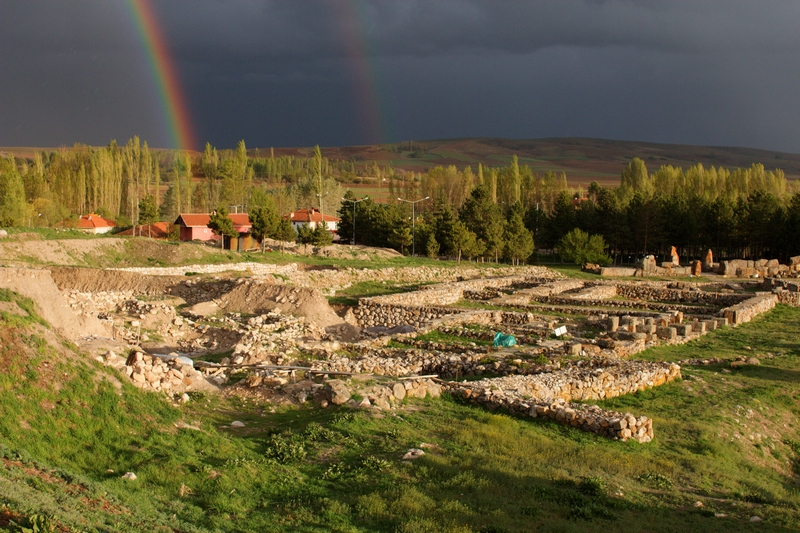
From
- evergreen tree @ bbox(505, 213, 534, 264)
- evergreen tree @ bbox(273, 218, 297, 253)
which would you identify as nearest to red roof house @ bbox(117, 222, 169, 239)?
evergreen tree @ bbox(273, 218, 297, 253)

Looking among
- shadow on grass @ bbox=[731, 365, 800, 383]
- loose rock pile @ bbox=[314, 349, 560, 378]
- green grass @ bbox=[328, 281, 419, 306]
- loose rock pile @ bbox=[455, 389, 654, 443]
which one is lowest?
green grass @ bbox=[328, 281, 419, 306]

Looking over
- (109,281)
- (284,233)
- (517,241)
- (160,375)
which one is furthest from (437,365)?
(517,241)

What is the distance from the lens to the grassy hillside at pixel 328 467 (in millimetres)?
7742

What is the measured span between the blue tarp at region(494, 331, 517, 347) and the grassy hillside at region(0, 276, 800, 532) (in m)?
7.76

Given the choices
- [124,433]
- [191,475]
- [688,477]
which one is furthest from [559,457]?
[124,433]

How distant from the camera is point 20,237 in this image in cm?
3341

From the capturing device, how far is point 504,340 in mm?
21406

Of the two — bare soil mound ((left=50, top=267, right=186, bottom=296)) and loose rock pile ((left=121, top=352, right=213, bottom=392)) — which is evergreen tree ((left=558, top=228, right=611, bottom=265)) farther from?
loose rock pile ((left=121, top=352, right=213, bottom=392))

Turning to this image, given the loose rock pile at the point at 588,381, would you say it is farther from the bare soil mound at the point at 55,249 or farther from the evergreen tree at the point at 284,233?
the evergreen tree at the point at 284,233

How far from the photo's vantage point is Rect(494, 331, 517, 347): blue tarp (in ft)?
69.4

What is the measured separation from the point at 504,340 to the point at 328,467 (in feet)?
41.0

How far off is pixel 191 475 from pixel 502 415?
6.38 metres

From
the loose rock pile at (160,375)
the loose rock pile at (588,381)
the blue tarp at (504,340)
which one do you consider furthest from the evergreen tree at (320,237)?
the loose rock pile at (160,375)

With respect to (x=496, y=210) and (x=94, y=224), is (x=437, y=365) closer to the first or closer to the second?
(x=496, y=210)
